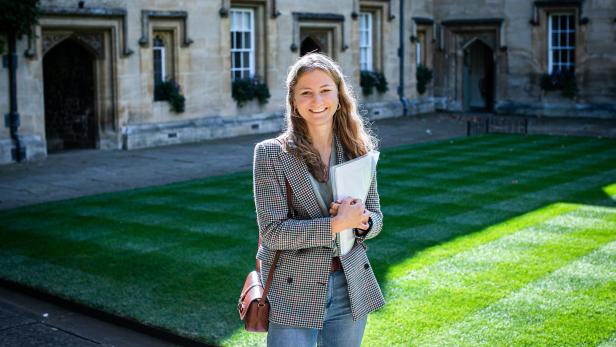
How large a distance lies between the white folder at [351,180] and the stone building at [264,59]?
48.7ft

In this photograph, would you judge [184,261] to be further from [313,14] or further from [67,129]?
[313,14]

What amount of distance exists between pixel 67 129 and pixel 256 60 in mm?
5753

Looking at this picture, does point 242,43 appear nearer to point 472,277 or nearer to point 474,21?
point 474,21

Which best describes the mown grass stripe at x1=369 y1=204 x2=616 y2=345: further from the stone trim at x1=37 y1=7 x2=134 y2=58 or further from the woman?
the stone trim at x1=37 y1=7 x2=134 y2=58

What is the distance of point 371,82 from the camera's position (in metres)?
27.2

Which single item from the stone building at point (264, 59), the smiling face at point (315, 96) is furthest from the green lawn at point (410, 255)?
the stone building at point (264, 59)

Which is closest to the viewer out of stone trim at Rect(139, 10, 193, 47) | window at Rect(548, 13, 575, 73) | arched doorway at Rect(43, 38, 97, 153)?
arched doorway at Rect(43, 38, 97, 153)

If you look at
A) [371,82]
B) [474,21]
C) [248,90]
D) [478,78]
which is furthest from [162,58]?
[478,78]

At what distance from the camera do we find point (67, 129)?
20281mm

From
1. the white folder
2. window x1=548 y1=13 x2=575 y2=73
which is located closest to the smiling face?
the white folder

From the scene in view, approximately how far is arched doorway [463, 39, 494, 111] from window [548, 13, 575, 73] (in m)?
2.96

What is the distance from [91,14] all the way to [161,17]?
7.16 feet

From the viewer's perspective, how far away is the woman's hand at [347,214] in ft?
12.8

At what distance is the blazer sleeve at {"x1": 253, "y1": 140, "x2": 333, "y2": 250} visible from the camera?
154 inches
